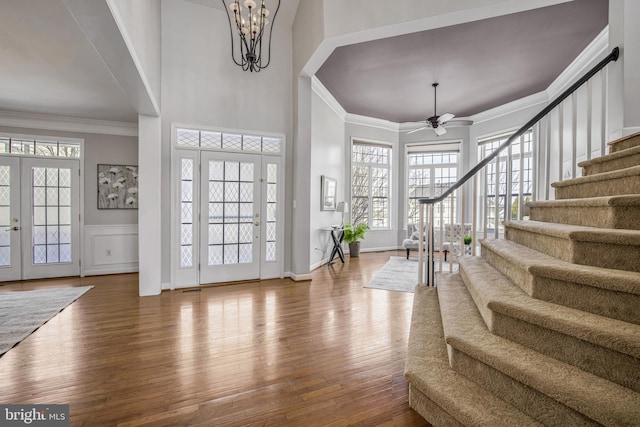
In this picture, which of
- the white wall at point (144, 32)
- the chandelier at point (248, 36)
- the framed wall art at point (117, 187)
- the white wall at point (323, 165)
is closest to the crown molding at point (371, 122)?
the white wall at point (323, 165)

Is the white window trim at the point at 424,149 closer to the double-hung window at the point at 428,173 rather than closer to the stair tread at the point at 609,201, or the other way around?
the double-hung window at the point at 428,173

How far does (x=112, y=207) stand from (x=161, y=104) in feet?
8.43

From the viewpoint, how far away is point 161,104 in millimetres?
4168

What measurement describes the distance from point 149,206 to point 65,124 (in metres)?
2.81

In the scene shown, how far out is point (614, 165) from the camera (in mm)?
2174

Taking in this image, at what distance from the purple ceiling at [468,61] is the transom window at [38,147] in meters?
4.74

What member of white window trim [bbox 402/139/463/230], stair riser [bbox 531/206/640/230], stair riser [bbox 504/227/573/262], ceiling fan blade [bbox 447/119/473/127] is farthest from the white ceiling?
ceiling fan blade [bbox 447/119/473/127]

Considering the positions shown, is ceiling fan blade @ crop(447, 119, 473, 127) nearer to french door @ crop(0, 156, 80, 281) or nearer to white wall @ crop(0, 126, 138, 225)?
white wall @ crop(0, 126, 138, 225)

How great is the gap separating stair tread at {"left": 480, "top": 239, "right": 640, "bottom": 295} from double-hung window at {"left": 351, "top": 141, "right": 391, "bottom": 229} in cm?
579

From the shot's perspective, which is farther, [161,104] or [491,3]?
[161,104]

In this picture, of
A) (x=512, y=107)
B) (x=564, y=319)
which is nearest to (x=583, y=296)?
(x=564, y=319)

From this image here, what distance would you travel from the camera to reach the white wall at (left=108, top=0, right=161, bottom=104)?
7.41ft

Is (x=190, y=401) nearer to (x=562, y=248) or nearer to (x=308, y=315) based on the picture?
(x=308, y=315)

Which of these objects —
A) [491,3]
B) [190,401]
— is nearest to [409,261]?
[491,3]
